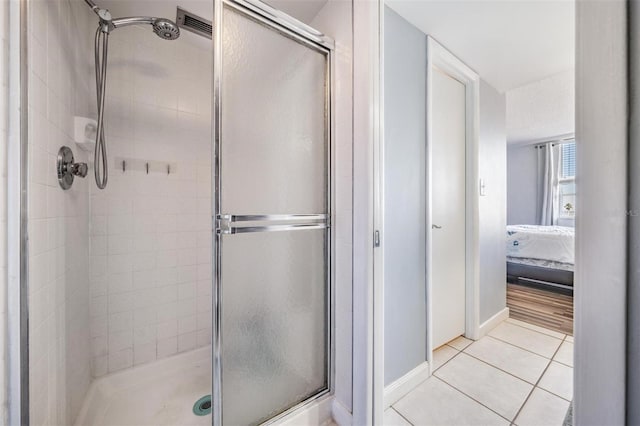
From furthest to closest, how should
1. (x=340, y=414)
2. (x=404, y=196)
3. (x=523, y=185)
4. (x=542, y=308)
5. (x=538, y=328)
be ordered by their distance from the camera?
(x=523, y=185), (x=542, y=308), (x=538, y=328), (x=404, y=196), (x=340, y=414)

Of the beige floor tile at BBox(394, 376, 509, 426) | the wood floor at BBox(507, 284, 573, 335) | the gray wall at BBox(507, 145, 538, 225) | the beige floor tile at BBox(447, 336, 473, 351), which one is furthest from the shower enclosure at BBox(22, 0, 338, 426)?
the gray wall at BBox(507, 145, 538, 225)

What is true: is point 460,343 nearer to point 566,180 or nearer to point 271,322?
point 271,322

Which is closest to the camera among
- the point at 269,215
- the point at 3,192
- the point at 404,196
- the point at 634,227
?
the point at 634,227

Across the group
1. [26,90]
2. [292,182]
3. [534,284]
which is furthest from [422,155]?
[534,284]

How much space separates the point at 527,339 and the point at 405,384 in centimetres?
134

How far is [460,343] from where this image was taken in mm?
2031

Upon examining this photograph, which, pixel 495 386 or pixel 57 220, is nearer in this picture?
pixel 57 220

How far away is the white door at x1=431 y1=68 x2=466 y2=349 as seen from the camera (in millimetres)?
1878

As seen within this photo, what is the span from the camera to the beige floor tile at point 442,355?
5.82 feet

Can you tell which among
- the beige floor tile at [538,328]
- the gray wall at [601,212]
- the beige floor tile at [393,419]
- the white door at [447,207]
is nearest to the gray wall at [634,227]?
the gray wall at [601,212]

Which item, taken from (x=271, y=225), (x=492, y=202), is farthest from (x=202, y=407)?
(x=492, y=202)

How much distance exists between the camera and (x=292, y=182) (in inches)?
48.9

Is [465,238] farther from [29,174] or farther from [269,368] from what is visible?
[29,174]

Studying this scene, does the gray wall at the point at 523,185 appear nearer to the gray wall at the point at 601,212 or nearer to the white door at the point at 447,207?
the white door at the point at 447,207
